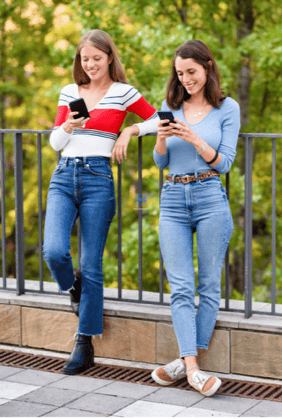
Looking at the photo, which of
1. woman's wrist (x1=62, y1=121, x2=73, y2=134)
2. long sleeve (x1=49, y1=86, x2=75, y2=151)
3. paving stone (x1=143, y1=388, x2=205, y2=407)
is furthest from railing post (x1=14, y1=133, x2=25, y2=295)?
paving stone (x1=143, y1=388, x2=205, y2=407)

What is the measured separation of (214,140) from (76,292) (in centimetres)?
136

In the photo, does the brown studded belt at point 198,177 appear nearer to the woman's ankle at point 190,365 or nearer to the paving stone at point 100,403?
the woman's ankle at point 190,365

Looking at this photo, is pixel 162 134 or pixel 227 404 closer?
pixel 227 404

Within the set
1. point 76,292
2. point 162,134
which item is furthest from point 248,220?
point 76,292

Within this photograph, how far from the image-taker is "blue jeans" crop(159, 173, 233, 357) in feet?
11.7

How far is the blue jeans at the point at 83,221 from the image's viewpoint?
3781 mm

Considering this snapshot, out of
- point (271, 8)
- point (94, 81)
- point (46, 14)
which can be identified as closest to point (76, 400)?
point (94, 81)

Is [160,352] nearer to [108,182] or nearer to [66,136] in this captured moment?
[108,182]

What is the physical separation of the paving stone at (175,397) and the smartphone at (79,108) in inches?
64.3

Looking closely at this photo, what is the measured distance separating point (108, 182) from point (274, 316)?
1.33 m

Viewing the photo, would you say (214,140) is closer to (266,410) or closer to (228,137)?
(228,137)

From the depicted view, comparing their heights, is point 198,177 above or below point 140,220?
above

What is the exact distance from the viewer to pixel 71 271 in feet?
12.7

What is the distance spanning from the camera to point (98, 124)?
12.5ft
